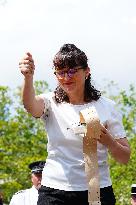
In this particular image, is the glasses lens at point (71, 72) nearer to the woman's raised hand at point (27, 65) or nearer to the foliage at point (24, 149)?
the woman's raised hand at point (27, 65)

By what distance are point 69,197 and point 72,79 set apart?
677 mm

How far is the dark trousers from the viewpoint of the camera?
362 cm

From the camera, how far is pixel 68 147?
12.0ft

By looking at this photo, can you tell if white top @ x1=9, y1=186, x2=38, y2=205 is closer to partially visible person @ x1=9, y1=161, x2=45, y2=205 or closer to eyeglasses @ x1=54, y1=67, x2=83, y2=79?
partially visible person @ x1=9, y1=161, x2=45, y2=205

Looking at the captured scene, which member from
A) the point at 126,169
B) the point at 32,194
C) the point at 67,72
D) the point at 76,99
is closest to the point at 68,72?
the point at 67,72

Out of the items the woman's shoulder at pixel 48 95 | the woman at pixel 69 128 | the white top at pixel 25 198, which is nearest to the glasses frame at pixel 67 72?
the woman at pixel 69 128

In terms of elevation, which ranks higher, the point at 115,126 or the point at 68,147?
the point at 115,126

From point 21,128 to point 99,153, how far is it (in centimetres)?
3606

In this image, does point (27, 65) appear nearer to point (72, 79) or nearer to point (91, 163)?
point (72, 79)

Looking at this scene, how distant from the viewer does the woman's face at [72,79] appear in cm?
371

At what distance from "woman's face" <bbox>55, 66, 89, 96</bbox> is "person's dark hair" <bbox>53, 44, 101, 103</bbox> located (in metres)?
0.03

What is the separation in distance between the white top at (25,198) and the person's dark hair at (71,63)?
507 centimetres

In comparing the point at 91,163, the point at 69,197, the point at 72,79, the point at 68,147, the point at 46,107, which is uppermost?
the point at 72,79

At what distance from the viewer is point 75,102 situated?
3850 millimetres
